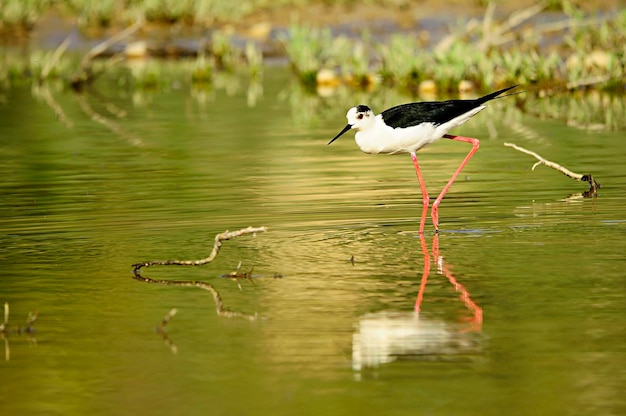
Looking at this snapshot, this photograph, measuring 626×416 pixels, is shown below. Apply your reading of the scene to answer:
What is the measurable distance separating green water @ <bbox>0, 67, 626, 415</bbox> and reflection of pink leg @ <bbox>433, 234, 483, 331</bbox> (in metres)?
0.02

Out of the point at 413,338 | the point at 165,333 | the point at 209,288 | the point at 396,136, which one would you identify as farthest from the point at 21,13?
the point at 413,338

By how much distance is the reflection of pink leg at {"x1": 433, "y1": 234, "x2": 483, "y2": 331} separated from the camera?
661 centimetres

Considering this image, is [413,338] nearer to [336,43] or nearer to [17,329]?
[17,329]

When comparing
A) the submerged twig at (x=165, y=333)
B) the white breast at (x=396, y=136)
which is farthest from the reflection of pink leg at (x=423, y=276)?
the submerged twig at (x=165, y=333)

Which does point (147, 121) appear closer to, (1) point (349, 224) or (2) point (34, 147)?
(2) point (34, 147)

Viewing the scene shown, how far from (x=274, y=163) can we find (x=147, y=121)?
15.9ft

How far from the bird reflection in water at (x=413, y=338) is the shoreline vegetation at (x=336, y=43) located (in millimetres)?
10896

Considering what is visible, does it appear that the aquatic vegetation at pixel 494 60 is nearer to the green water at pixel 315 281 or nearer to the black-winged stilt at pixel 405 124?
the green water at pixel 315 281

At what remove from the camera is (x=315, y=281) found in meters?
7.71

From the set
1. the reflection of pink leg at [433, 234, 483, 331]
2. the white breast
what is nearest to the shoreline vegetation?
the white breast

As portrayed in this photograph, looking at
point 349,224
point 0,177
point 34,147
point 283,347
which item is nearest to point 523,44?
point 34,147

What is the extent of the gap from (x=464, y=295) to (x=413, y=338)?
97cm

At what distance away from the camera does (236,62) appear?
1058 inches

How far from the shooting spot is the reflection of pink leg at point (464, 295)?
21.7 ft
